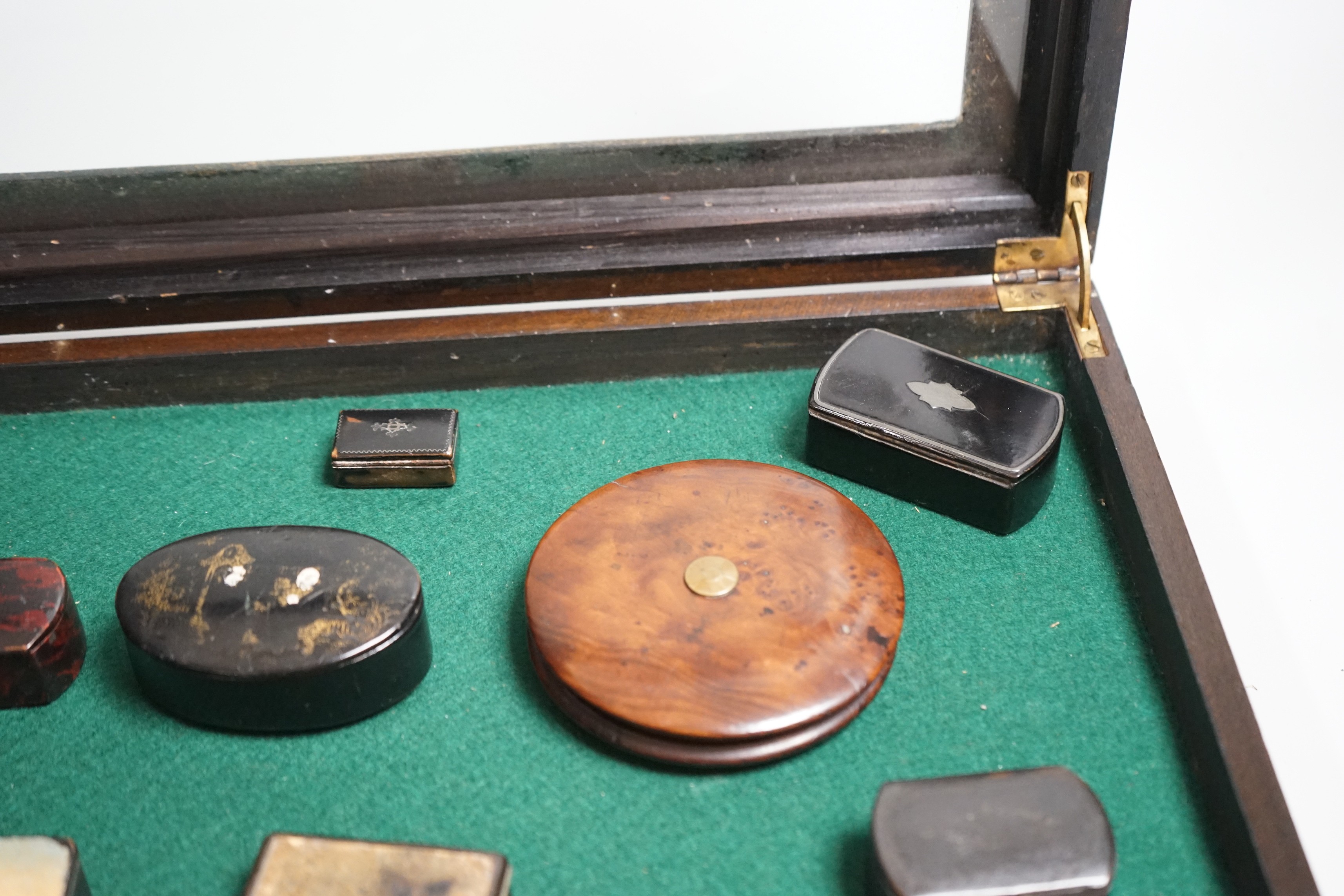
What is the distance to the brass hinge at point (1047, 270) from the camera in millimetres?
1428

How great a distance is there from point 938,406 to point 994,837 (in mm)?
500

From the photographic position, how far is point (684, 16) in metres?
1.42

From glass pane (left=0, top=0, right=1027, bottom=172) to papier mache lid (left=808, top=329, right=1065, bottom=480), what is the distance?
0.32 metres

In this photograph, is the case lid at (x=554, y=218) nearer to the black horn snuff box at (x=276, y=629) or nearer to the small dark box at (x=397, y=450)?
the small dark box at (x=397, y=450)

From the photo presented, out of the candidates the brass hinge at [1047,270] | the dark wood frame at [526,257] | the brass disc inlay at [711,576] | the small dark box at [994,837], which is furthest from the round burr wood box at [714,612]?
the brass hinge at [1047,270]

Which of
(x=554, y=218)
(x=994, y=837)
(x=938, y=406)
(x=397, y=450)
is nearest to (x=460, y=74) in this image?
(x=554, y=218)

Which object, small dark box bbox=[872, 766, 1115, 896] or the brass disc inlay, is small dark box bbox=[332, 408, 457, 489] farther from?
small dark box bbox=[872, 766, 1115, 896]

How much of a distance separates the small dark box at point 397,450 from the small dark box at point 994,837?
0.62m

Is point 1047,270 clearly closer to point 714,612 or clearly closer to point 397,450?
point 714,612

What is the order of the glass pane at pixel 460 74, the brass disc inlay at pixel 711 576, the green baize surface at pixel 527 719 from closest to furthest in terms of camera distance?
1. the green baize surface at pixel 527 719
2. the brass disc inlay at pixel 711 576
3. the glass pane at pixel 460 74

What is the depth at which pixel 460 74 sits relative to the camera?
1426 mm

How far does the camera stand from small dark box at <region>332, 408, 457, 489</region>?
1.34 metres

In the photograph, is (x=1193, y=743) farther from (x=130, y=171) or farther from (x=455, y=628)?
(x=130, y=171)

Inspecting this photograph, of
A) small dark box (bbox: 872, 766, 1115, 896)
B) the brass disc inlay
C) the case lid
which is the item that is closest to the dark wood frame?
the case lid
